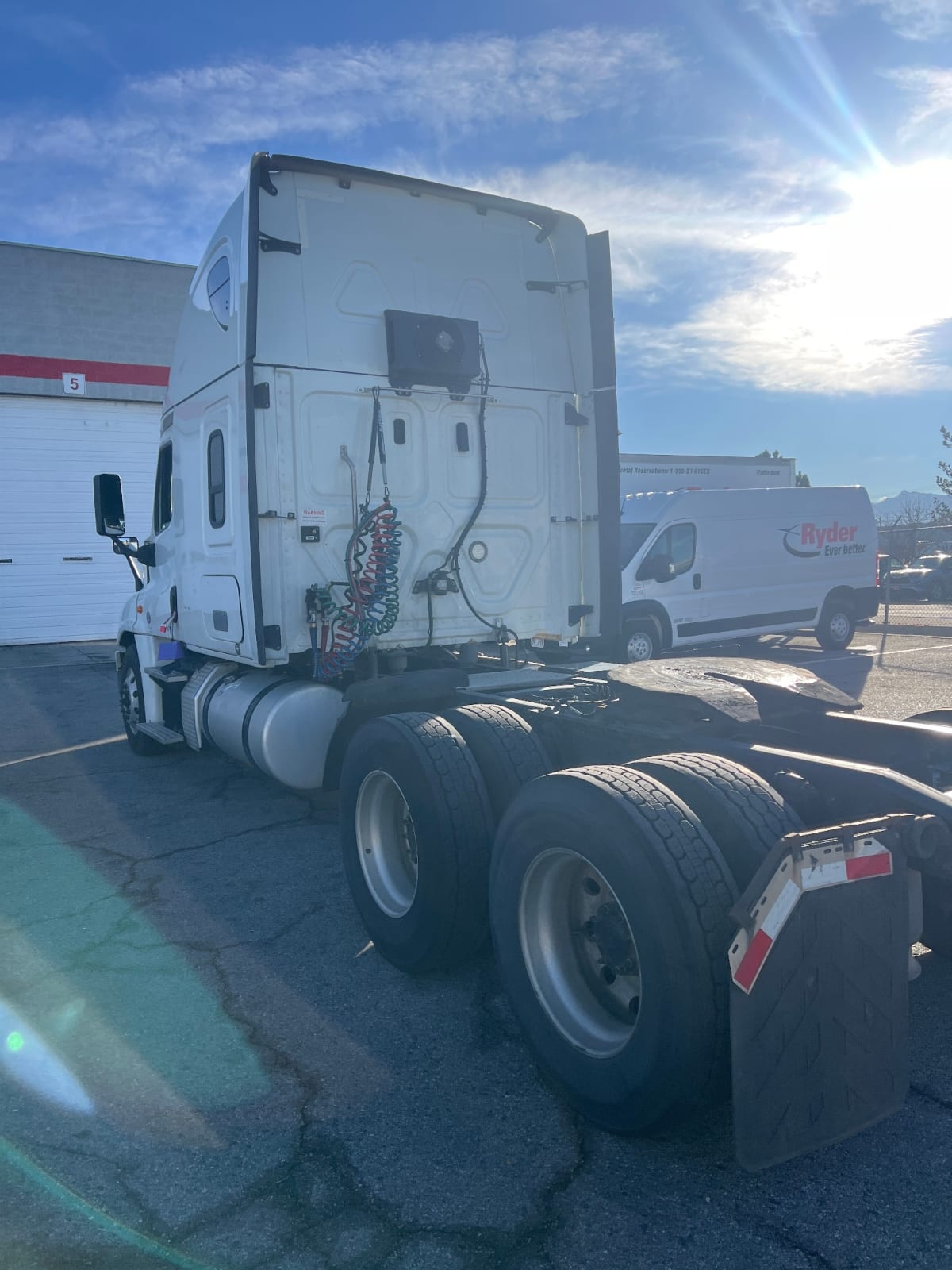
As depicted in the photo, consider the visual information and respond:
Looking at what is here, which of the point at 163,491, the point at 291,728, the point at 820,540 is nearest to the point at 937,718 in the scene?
the point at 291,728

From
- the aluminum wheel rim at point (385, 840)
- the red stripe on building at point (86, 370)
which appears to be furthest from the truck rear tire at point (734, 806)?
the red stripe on building at point (86, 370)

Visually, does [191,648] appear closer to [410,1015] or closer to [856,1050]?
[410,1015]

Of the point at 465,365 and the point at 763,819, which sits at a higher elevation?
the point at 465,365

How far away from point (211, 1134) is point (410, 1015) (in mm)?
905

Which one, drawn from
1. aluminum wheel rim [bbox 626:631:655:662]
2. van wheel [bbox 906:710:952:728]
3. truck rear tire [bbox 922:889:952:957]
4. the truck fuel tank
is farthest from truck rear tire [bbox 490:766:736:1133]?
aluminum wheel rim [bbox 626:631:655:662]

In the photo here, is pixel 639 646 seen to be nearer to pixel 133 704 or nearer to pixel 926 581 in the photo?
pixel 133 704

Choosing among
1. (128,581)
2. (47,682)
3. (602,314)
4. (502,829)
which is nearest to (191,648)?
(602,314)

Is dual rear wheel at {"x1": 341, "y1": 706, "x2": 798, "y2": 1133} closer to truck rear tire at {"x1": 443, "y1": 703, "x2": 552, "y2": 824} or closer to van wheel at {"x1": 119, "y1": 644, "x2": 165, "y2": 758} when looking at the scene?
truck rear tire at {"x1": 443, "y1": 703, "x2": 552, "y2": 824}

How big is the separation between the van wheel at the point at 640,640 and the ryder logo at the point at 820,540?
2.73 meters

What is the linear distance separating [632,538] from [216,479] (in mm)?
7799

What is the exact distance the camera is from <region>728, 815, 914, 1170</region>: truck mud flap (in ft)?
7.56

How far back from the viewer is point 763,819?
273 cm

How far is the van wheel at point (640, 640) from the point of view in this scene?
12430mm

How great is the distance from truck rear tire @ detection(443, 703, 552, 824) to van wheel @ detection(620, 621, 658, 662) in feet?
27.6
